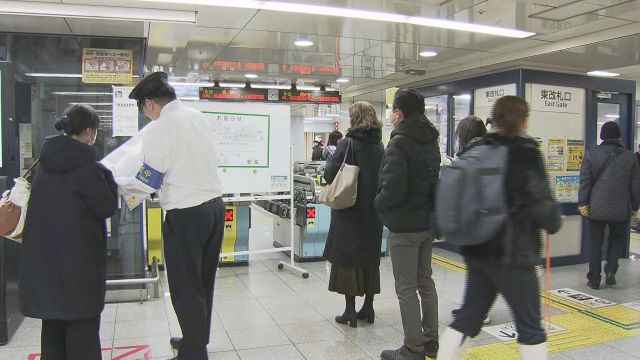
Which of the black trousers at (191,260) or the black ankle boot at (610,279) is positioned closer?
the black trousers at (191,260)

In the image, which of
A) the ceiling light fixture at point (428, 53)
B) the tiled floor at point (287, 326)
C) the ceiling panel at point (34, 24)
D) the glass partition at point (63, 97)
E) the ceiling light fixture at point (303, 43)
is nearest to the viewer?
the tiled floor at point (287, 326)

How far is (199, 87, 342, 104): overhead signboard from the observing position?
9.51 metres

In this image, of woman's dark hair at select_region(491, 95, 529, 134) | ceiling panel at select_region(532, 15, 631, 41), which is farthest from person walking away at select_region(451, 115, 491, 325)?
ceiling panel at select_region(532, 15, 631, 41)

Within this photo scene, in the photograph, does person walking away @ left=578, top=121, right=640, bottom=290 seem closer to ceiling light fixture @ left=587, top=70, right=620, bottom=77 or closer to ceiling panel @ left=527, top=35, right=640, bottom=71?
ceiling panel @ left=527, top=35, right=640, bottom=71

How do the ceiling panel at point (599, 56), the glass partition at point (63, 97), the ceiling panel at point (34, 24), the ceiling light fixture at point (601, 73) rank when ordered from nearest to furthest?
the ceiling panel at point (34, 24) < the glass partition at point (63, 97) < the ceiling panel at point (599, 56) < the ceiling light fixture at point (601, 73)

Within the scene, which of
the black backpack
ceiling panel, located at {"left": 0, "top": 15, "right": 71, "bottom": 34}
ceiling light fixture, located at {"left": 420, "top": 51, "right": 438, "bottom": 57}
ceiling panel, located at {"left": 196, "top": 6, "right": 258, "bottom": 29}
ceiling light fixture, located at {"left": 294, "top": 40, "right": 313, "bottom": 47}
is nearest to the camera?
the black backpack

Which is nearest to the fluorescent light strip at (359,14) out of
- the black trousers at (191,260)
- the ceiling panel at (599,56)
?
the ceiling panel at (599,56)

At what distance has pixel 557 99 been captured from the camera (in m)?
6.08

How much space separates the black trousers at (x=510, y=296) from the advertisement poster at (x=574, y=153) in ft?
14.7

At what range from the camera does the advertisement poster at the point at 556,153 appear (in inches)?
239

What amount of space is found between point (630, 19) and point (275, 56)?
3.89 m

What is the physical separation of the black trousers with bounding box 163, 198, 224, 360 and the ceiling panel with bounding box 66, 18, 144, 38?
7.45ft

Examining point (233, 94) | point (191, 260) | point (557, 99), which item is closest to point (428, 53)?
point (557, 99)

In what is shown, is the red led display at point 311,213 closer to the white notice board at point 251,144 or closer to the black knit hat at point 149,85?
the white notice board at point 251,144
